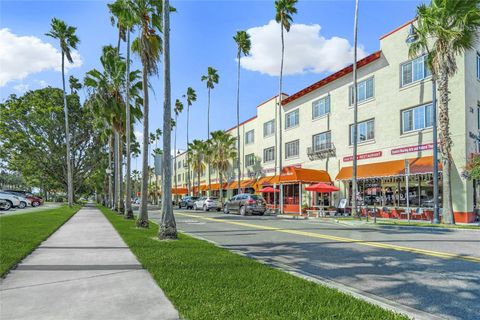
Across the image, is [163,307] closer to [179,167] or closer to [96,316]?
[96,316]

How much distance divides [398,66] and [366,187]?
8.89 metres

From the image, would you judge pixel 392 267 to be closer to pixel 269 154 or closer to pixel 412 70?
pixel 412 70

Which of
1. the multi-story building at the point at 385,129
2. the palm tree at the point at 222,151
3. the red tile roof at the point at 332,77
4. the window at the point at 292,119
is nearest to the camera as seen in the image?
the multi-story building at the point at 385,129

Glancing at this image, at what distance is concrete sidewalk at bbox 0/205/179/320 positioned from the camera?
4508 millimetres

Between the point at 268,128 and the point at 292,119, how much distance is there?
5.37m

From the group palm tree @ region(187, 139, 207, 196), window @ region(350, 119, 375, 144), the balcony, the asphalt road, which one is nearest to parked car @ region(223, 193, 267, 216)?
A: the balcony

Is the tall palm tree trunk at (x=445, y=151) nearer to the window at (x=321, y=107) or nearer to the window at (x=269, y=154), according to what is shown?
the window at (x=321, y=107)

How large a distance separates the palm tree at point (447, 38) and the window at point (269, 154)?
22643mm

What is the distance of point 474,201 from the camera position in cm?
2136

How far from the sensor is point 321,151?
103 feet

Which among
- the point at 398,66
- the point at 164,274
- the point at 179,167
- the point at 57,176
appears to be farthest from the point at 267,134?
the point at 179,167

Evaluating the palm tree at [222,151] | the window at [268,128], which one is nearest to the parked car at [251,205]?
the window at [268,128]

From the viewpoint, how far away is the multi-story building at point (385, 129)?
21.1 m

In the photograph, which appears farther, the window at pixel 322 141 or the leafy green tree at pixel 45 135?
the leafy green tree at pixel 45 135
